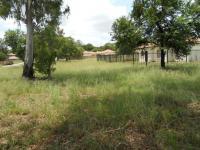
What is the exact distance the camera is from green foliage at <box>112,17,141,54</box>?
75.2 ft

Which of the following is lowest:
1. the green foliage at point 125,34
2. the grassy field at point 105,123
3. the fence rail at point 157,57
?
the grassy field at point 105,123

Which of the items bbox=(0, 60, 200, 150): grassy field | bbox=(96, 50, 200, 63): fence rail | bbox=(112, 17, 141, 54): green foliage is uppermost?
bbox=(112, 17, 141, 54): green foliage

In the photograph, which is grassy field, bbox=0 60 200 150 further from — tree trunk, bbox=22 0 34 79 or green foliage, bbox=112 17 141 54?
green foliage, bbox=112 17 141 54

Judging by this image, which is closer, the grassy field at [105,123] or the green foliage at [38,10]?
the grassy field at [105,123]

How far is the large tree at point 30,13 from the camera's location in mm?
17047

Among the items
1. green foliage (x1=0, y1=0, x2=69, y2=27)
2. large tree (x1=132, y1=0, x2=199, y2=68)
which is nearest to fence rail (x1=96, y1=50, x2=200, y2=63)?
large tree (x1=132, y1=0, x2=199, y2=68)

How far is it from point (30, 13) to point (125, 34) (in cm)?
870

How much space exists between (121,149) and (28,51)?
44.0 feet

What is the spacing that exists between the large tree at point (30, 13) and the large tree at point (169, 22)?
7.03 metres

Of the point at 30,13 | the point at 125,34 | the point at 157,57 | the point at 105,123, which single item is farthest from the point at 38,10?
the point at 157,57

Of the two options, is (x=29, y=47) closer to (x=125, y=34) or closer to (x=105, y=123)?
(x=125, y=34)

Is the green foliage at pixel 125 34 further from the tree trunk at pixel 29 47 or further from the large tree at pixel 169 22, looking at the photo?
the tree trunk at pixel 29 47

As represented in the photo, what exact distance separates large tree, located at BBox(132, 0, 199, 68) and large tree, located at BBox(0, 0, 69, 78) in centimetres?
703

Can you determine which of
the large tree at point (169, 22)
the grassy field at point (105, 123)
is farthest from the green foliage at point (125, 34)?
the grassy field at point (105, 123)
